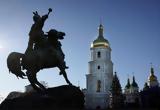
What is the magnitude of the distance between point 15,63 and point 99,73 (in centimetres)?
6089

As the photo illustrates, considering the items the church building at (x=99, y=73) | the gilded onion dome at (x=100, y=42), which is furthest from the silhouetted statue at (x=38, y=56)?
the gilded onion dome at (x=100, y=42)

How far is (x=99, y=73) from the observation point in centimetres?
7456

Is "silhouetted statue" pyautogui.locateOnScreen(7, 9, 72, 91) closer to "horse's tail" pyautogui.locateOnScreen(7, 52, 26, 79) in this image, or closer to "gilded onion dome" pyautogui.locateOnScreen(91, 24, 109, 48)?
"horse's tail" pyautogui.locateOnScreen(7, 52, 26, 79)

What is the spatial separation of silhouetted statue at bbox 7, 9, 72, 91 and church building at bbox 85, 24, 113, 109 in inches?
2289

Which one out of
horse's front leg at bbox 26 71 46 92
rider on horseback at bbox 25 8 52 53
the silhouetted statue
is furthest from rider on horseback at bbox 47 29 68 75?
horse's front leg at bbox 26 71 46 92

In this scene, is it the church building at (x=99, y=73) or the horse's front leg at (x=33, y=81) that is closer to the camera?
the horse's front leg at (x=33, y=81)

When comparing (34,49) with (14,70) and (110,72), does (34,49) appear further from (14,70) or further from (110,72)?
(110,72)

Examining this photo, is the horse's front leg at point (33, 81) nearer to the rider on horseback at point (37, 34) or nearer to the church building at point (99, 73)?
the rider on horseback at point (37, 34)

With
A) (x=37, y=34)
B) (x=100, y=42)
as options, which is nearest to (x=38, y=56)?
(x=37, y=34)

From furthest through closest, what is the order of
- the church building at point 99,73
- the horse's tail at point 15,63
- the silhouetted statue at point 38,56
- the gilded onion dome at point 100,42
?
Answer: the gilded onion dome at point 100,42 → the church building at point 99,73 → the horse's tail at point 15,63 → the silhouetted statue at point 38,56

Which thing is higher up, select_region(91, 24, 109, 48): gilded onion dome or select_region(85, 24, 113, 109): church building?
select_region(91, 24, 109, 48): gilded onion dome

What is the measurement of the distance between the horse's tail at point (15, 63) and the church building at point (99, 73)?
5811cm

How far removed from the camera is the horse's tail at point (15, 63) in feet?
45.9

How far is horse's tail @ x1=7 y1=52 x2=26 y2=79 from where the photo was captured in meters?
14.0
